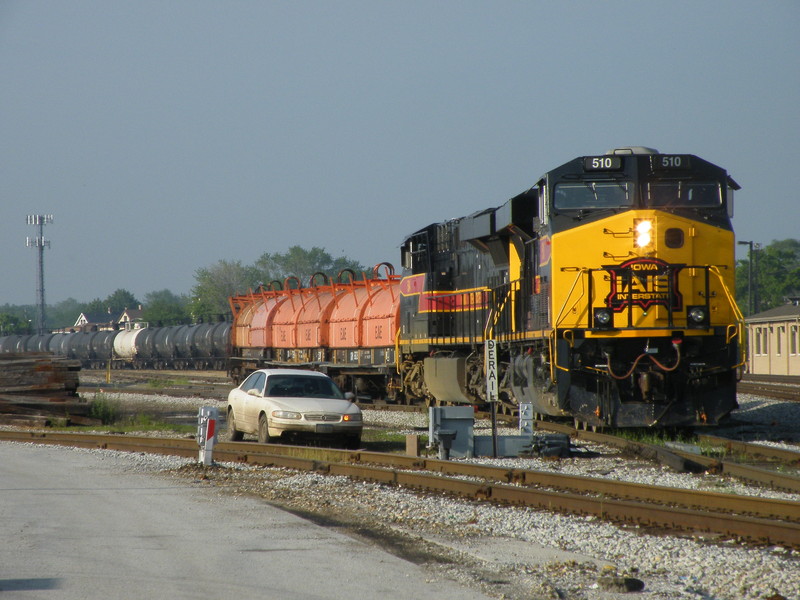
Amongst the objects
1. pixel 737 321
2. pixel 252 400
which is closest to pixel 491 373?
pixel 737 321

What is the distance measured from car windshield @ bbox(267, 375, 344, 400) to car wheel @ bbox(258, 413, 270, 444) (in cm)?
42

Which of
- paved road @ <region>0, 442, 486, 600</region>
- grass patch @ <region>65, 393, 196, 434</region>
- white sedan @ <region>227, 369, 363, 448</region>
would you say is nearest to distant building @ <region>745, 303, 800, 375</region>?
grass patch @ <region>65, 393, 196, 434</region>

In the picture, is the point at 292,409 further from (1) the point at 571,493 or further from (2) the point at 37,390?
(2) the point at 37,390

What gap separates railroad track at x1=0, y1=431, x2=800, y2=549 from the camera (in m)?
7.55

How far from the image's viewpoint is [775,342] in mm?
49250

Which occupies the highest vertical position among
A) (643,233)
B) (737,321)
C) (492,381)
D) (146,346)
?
(643,233)

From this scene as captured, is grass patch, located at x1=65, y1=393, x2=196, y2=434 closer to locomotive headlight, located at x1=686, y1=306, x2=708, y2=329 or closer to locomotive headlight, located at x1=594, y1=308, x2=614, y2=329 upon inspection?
locomotive headlight, located at x1=594, y1=308, x2=614, y2=329

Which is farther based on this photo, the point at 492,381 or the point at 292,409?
the point at 292,409

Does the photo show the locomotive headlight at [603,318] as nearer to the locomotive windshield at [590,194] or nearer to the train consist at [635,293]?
the train consist at [635,293]

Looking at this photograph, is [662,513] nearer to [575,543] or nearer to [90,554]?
[575,543]

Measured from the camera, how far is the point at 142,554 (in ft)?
22.8

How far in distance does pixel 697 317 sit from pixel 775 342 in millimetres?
38300

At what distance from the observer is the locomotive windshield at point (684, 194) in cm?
1419

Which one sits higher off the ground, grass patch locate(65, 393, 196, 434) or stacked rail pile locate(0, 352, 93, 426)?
stacked rail pile locate(0, 352, 93, 426)
